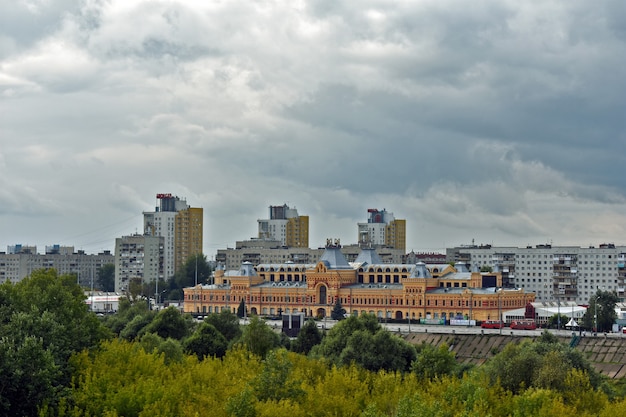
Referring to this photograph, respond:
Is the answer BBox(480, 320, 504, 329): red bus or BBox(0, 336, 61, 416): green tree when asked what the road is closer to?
BBox(480, 320, 504, 329): red bus

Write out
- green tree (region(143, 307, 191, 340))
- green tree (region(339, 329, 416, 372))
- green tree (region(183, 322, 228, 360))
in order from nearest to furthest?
green tree (region(339, 329, 416, 372)) → green tree (region(183, 322, 228, 360)) → green tree (region(143, 307, 191, 340))

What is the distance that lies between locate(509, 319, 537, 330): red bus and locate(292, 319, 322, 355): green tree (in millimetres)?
34872

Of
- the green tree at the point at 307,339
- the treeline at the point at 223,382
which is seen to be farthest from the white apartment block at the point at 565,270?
the treeline at the point at 223,382

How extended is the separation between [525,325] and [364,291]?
28811mm

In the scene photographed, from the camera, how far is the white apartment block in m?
183

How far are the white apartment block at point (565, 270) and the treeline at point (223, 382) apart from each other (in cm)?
10301

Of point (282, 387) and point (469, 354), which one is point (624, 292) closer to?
point (469, 354)

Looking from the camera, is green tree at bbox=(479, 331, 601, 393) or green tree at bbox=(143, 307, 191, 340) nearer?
green tree at bbox=(479, 331, 601, 393)

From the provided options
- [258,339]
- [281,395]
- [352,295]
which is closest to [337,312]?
[352,295]

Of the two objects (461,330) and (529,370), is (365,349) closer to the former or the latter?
(529,370)

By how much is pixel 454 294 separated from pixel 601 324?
24.5 m

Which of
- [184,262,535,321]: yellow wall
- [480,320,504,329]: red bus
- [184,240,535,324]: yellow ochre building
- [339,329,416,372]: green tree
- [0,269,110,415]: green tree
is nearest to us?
[0,269,110,415]: green tree

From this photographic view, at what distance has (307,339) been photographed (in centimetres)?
11038

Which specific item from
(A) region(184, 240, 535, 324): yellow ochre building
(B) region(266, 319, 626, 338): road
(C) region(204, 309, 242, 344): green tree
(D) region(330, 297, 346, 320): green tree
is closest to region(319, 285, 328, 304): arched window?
(A) region(184, 240, 535, 324): yellow ochre building
